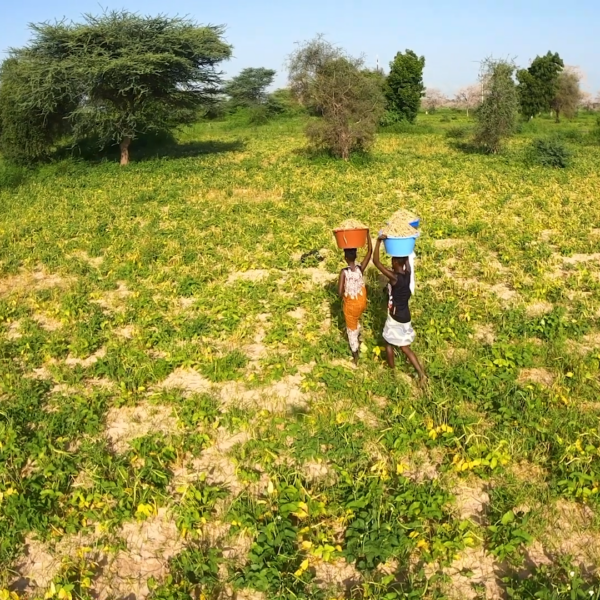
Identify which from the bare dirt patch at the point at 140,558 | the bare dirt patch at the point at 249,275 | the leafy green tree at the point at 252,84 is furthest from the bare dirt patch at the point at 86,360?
the leafy green tree at the point at 252,84

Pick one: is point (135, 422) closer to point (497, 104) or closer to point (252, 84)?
point (497, 104)

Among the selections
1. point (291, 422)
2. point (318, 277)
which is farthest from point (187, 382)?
point (318, 277)

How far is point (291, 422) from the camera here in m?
4.95

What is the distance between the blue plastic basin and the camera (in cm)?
509

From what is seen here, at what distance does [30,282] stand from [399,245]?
7.15 metres

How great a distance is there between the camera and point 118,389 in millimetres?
5715

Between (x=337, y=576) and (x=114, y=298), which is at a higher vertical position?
(x=114, y=298)

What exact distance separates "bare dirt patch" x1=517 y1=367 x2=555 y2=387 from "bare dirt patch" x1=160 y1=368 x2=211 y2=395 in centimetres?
348

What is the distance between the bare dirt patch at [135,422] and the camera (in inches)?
195

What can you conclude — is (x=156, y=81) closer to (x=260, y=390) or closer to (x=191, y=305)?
(x=191, y=305)

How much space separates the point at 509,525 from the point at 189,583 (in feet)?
7.33

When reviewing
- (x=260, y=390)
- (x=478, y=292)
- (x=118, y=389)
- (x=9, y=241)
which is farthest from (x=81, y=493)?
(x=9, y=241)

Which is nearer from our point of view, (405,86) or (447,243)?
(447,243)

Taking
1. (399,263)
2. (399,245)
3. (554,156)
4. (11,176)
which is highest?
(554,156)
